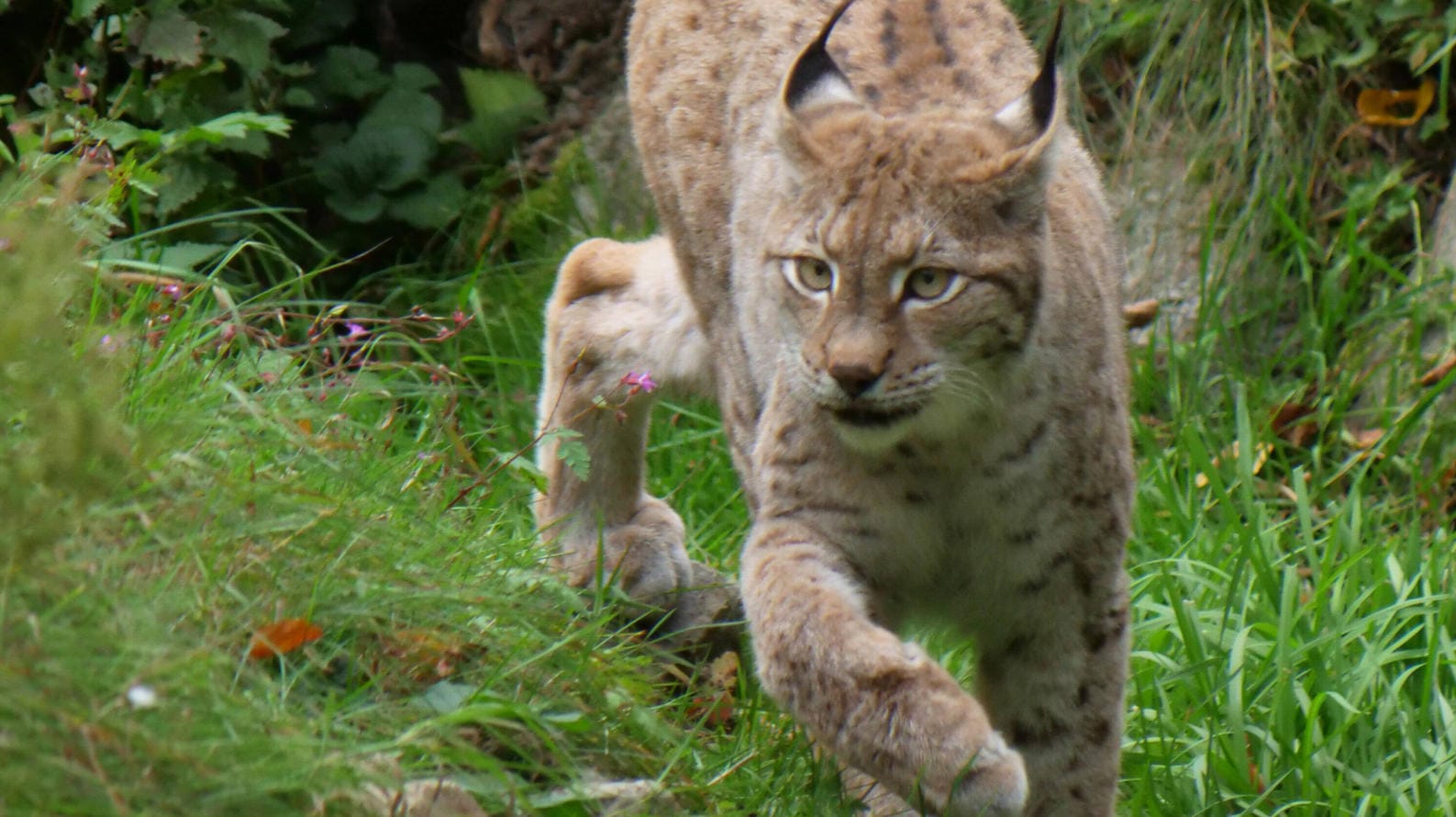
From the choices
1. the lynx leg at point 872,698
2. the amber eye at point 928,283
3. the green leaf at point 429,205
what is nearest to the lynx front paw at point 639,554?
the lynx leg at point 872,698

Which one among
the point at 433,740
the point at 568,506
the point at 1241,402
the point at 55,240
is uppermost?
the point at 55,240

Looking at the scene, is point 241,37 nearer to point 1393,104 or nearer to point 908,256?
point 908,256

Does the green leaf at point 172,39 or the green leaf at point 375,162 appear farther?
the green leaf at point 375,162

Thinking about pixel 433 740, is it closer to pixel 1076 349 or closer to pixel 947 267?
pixel 947 267

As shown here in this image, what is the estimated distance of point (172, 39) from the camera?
617 cm

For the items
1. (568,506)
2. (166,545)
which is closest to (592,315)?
(568,506)

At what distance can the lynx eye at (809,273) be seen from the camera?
3.62 m

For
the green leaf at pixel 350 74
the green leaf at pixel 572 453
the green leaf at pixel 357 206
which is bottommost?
the green leaf at pixel 357 206

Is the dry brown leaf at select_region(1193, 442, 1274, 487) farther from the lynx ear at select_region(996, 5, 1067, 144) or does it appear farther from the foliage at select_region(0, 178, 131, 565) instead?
the foliage at select_region(0, 178, 131, 565)

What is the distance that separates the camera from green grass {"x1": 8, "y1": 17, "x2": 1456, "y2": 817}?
247cm

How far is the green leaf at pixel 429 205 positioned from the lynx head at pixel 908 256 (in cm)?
350

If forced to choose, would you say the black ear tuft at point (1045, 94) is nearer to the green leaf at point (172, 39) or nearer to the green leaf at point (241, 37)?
the green leaf at point (172, 39)

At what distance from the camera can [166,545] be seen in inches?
111

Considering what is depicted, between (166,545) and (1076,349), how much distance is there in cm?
194
